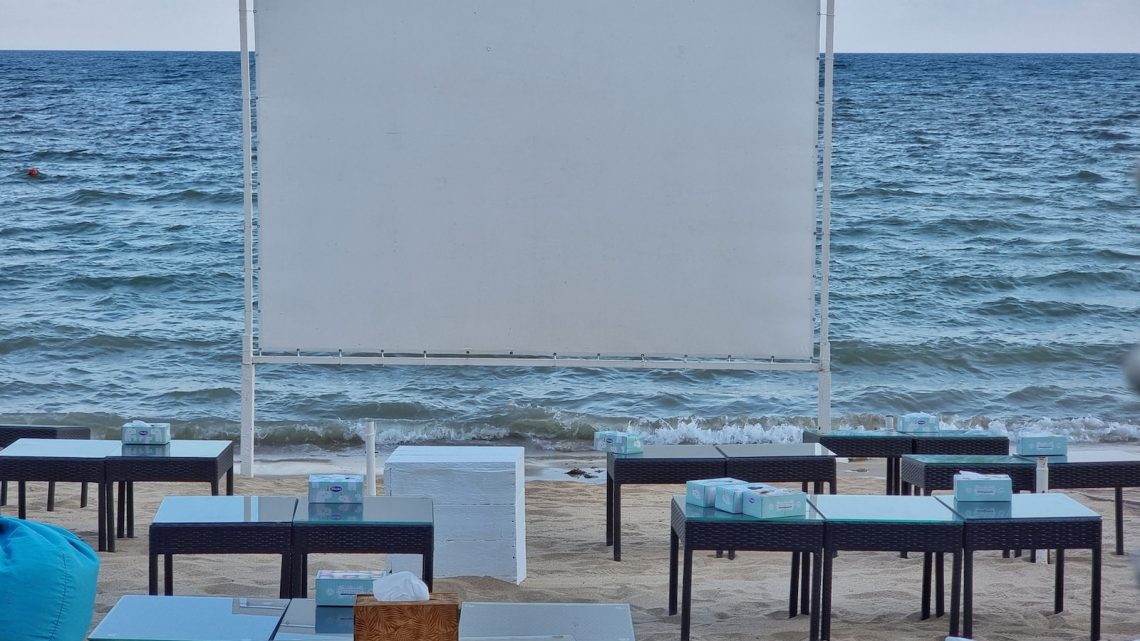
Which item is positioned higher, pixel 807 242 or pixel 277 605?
pixel 807 242

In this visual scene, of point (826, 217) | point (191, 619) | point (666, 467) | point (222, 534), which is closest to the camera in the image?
point (191, 619)

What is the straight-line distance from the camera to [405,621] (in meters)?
2.40

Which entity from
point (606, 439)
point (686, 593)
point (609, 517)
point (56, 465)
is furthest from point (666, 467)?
point (56, 465)

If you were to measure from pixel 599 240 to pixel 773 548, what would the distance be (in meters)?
2.92

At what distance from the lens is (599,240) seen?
6.61m

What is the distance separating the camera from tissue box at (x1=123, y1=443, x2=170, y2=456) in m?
5.07

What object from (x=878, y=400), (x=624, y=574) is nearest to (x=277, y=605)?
(x=624, y=574)

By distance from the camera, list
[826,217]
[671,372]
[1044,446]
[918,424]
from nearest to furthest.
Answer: [1044,446], [918,424], [826,217], [671,372]

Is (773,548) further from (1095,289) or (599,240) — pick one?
(1095,289)

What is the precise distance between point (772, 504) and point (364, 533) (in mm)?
1274

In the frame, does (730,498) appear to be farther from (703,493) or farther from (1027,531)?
(1027,531)

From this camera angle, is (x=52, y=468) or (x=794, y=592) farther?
(x=52, y=468)

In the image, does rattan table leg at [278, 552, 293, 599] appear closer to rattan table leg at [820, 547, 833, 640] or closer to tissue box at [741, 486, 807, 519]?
tissue box at [741, 486, 807, 519]

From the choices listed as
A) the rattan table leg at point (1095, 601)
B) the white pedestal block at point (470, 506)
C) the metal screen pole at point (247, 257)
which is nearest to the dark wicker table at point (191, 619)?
the white pedestal block at point (470, 506)
